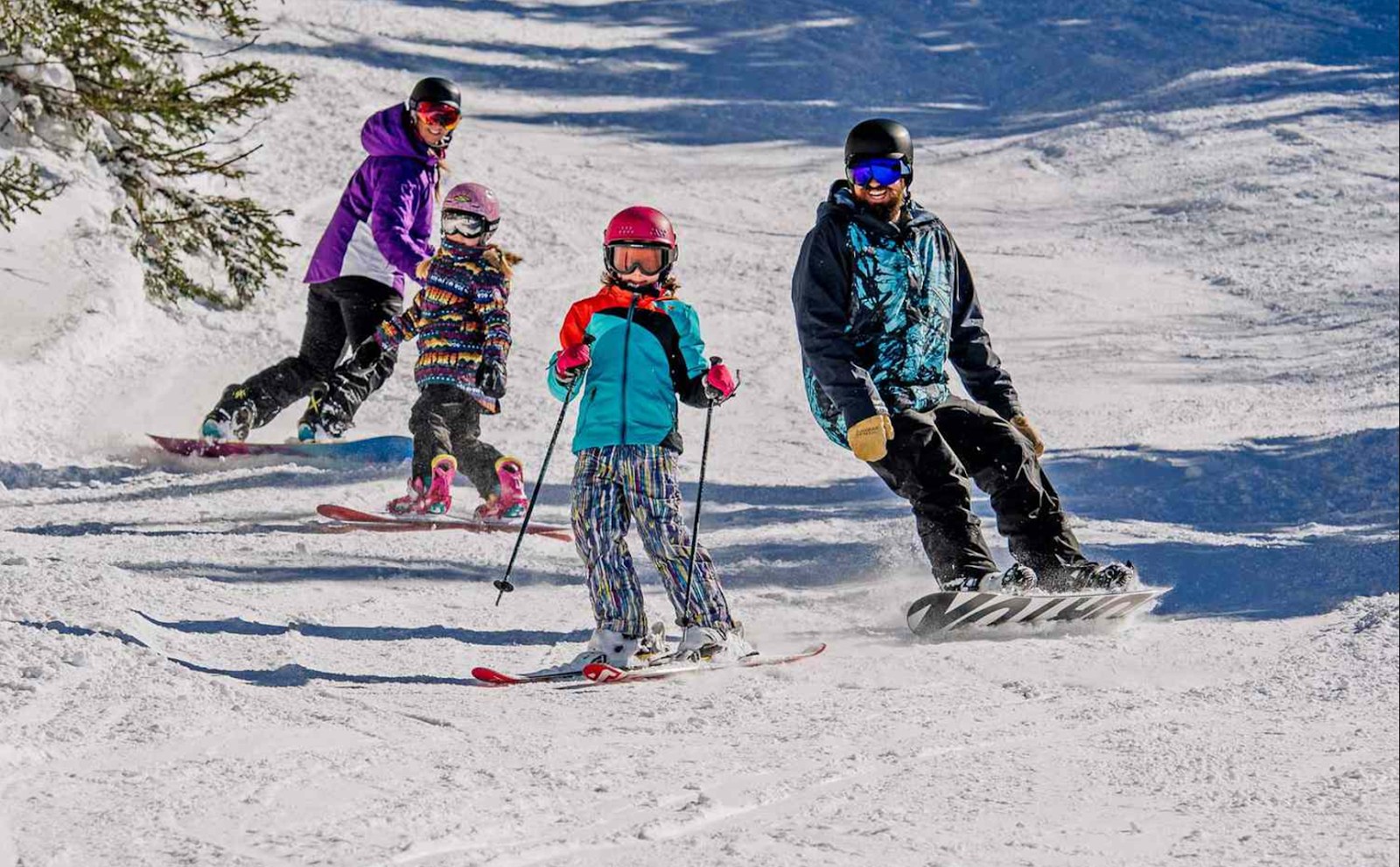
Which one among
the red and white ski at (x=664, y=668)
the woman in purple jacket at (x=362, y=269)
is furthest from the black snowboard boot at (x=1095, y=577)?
the woman in purple jacket at (x=362, y=269)

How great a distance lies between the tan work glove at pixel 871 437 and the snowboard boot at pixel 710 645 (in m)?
0.83

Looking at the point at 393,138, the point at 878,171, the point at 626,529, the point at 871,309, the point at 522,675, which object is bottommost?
the point at 522,675

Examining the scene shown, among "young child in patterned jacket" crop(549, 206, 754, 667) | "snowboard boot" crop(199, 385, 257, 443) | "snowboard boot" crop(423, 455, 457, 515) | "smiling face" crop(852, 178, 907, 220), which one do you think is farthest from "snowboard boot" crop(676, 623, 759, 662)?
"snowboard boot" crop(199, 385, 257, 443)

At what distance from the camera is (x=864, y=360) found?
242 inches

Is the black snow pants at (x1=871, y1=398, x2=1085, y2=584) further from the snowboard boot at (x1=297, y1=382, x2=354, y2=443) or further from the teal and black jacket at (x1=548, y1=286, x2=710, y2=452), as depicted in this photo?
the snowboard boot at (x1=297, y1=382, x2=354, y2=443)

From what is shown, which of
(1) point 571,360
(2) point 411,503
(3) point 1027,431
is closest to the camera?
(1) point 571,360

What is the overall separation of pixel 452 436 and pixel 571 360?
2462 millimetres

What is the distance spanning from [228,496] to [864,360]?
129 inches

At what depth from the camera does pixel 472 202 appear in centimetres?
729

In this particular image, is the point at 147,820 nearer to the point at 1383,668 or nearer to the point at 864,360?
the point at 864,360

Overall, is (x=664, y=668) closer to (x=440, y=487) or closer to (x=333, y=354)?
(x=440, y=487)

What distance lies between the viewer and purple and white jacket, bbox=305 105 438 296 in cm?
812

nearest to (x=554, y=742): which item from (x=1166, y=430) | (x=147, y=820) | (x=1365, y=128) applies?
(x=147, y=820)

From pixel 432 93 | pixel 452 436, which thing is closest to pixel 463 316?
pixel 452 436
